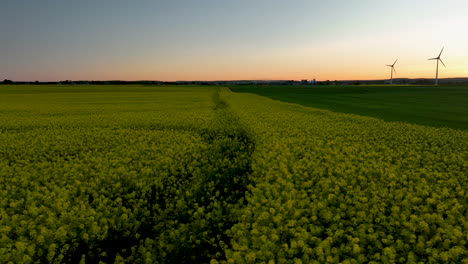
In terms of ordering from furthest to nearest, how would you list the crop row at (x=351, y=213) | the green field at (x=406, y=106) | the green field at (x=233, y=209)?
the green field at (x=406, y=106)
the green field at (x=233, y=209)
the crop row at (x=351, y=213)

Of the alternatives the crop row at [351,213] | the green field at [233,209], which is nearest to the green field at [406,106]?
the green field at [233,209]

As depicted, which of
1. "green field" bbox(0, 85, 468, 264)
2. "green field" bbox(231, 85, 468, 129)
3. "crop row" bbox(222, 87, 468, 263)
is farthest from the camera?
"green field" bbox(231, 85, 468, 129)

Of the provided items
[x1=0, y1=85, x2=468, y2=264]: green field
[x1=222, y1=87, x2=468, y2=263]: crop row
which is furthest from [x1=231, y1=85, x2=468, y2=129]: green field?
[x1=222, y1=87, x2=468, y2=263]: crop row

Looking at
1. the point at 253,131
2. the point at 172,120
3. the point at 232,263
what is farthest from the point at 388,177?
the point at 172,120

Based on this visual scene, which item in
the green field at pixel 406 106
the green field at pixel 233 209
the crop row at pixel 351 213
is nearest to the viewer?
the crop row at pixel 351 213

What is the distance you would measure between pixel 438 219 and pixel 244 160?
843 cm

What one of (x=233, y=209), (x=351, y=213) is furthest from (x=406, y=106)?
(x=233, y=209)

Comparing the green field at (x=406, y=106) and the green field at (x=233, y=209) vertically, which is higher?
the green field at (x=406, y=106)

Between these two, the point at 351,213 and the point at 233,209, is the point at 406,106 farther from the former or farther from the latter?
the point at 233,209

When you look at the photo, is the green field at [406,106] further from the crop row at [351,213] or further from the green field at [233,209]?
the crop row at [351,213]

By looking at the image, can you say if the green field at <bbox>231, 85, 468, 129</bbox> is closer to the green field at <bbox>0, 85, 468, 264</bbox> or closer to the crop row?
the green field at <bbox>0, 85, 468, 264</bbox>

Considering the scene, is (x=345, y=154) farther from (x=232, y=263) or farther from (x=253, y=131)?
(x=232, y=263)

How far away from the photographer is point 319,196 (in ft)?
28.4

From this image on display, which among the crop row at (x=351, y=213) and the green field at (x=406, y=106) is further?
the green field at (x=406, y=106)
